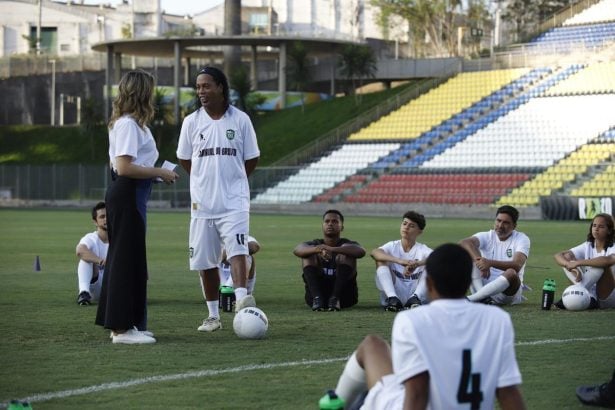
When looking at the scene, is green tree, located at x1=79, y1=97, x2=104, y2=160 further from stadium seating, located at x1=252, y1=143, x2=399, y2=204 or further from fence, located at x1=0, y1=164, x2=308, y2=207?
stadium seating, located at x1=252, y1=143, x2=399, y2=204

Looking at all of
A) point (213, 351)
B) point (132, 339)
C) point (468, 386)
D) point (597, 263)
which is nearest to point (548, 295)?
point (597, 263)

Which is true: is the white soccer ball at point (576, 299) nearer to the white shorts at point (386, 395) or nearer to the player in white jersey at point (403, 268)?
the player in white jersey at point (403, 268)

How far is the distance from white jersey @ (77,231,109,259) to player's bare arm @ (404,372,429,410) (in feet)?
29.6

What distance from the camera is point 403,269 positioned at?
13188 millimetres

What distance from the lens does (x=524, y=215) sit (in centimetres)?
4281

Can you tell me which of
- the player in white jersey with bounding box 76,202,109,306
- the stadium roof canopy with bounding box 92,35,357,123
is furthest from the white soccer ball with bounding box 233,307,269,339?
the stadium roof canopy with bounding box 92,35,357,123

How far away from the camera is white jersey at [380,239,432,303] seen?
43.3ft

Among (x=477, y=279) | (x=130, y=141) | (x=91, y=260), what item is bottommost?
(x=477, y=279)

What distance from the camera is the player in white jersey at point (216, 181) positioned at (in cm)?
1101

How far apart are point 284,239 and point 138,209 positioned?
19.5m

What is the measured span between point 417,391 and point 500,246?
27.4 ft

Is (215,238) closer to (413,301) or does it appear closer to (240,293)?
(240,293)

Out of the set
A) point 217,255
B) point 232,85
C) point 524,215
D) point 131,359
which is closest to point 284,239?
point 524,215

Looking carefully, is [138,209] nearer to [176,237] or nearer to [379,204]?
[176,237]
